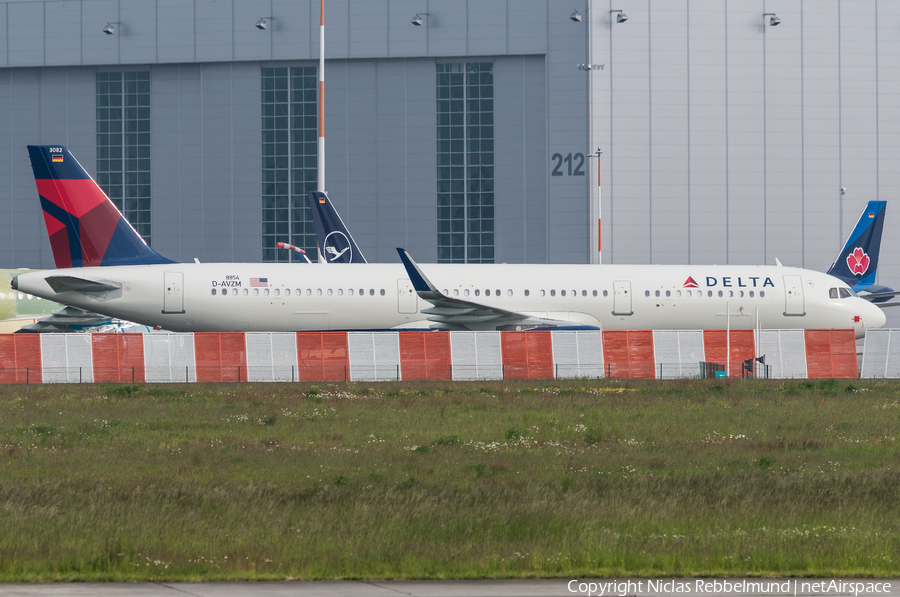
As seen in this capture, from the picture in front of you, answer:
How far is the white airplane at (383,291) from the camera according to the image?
34.2 meters

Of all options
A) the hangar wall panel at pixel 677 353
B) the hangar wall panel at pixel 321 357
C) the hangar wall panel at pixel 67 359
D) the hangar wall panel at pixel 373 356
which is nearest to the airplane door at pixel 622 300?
the hangar wall panel at pixel 677 353

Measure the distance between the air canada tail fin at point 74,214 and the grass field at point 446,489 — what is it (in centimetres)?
1177

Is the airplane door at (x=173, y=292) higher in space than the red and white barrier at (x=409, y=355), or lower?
higher

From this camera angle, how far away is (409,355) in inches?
1267

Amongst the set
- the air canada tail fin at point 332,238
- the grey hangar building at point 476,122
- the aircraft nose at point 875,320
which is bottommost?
the aircraft nose at point 875,320

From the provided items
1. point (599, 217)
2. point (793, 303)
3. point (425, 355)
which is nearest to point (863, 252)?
point (599, 217)

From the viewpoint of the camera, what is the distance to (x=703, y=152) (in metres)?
64.2

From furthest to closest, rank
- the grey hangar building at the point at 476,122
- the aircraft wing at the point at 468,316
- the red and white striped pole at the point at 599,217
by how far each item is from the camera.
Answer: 1. the grey hangar building at the point at 476,122
2. the red and white striped pole at the point at 599,217
3. the aircraft wing at the point at 468,316

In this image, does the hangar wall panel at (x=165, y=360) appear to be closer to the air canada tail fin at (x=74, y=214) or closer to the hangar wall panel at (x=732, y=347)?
the air canada tail fin at (x=74, y=214)

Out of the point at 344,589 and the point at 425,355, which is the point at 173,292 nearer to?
the point at 425,355

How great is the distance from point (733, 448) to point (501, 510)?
7114mm

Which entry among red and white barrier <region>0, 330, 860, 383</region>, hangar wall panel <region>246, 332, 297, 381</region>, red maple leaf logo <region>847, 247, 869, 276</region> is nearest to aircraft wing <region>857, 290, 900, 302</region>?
red maple leaf logo <region>847, 247, 869, 276</region>

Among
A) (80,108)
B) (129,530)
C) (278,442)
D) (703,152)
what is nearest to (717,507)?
(129,530)

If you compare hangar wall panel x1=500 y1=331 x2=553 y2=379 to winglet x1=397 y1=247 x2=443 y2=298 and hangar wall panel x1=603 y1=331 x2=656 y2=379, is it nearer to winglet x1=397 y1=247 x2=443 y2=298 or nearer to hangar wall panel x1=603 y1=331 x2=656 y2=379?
hangar wall panel x1=603 y1=331 x2=656 y2=379
